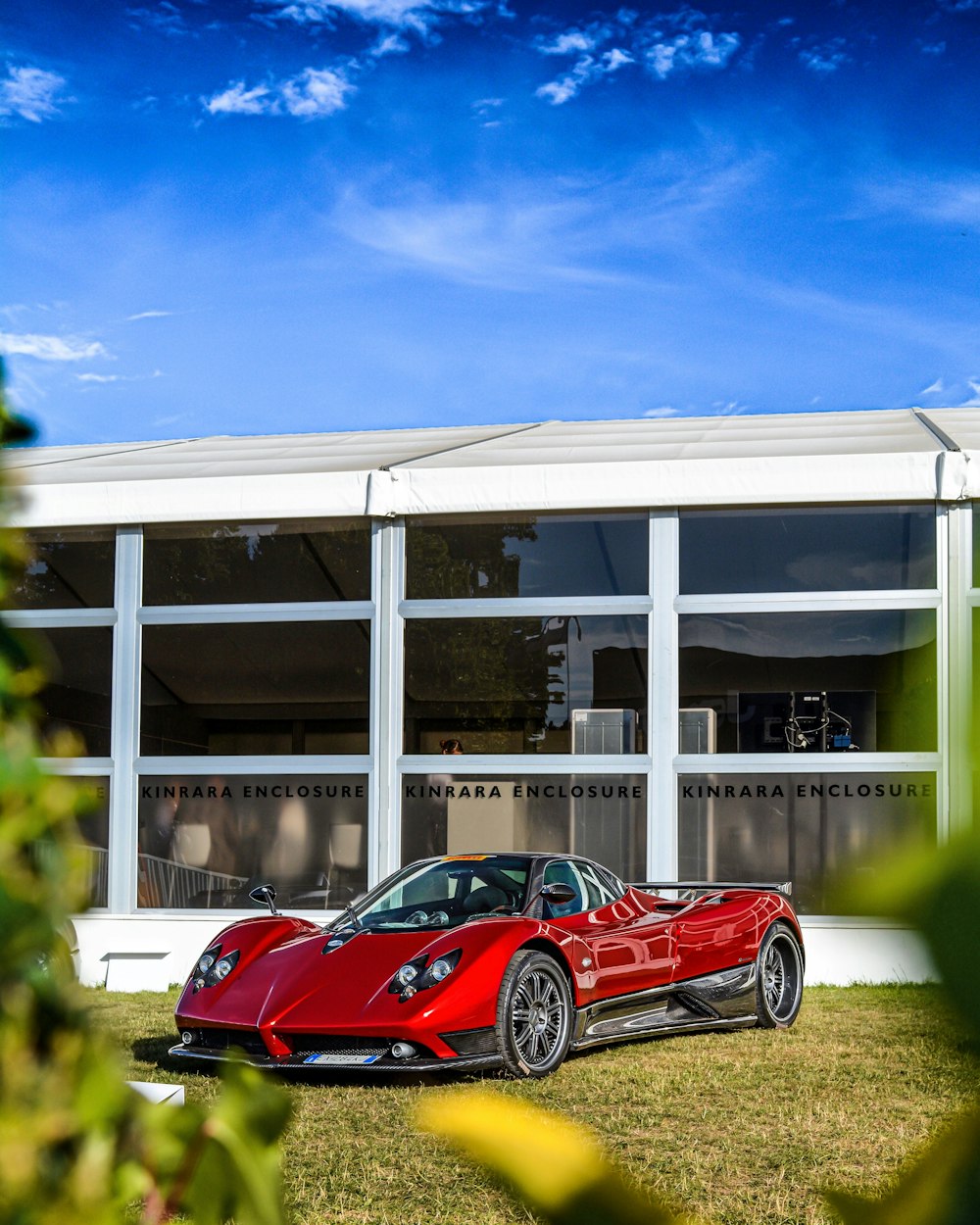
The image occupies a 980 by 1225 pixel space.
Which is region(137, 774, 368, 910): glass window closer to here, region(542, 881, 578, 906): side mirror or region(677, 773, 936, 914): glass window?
region(677, 773, 936, 914): glass window

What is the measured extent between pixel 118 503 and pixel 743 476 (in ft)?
17.4

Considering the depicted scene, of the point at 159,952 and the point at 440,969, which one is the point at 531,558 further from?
the point at 440,969

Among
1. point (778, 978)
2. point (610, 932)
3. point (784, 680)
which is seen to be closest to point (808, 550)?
point (784, 680)

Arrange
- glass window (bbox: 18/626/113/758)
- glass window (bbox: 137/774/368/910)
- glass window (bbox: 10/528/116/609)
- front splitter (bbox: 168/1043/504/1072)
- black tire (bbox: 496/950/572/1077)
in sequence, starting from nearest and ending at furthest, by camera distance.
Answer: front splitter (bbox: 168/1043/504/1072) → black tire (bbox: 496/950/572/1077) → glass window (bbox: 137/774/368/910) → glass window (bbox: 18/626/113/758) → glass window (bbox: 10/528/116/609)

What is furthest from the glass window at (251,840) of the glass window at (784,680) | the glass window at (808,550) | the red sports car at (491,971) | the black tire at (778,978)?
the black tire at (778,978)

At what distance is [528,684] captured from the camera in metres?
11.2

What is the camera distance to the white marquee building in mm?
10891

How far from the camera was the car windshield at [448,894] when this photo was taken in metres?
7.57

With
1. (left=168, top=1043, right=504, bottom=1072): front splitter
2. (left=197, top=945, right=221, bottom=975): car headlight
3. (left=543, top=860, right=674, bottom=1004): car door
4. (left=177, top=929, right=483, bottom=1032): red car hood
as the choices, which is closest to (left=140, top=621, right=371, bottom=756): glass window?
(left=543, top=860, right=674, bottom=1004): car door

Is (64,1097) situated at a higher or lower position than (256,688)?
lower

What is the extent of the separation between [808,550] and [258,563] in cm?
459

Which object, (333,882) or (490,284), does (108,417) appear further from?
(490,284)

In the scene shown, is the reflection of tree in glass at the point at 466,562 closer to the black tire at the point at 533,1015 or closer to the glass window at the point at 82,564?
the glass window at the point at 82,564

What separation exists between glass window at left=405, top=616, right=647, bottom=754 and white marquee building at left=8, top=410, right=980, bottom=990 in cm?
2
